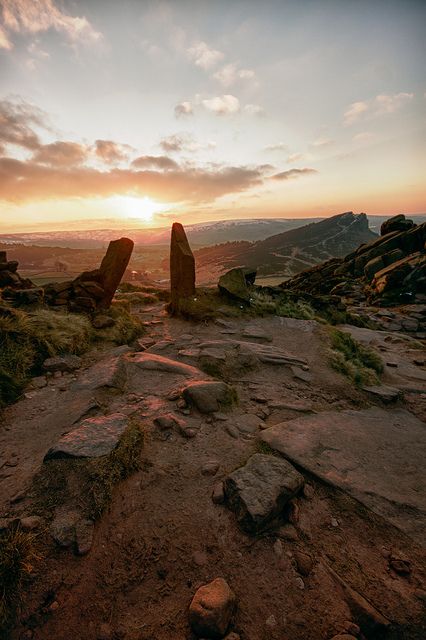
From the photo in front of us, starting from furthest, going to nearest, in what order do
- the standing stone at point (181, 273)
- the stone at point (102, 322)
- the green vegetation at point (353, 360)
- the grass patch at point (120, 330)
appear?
the standing stone at point (181, 273) < the stone at point (102, 322) < the grass patch at point (120, 330) < the green vegetation at point (353, 360)

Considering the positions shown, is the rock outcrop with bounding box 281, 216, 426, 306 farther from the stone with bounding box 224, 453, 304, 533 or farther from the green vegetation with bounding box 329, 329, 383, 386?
the stone with bounding box 224, 453, 304, 533

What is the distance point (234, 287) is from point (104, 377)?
342 inches

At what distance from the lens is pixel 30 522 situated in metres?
3.19

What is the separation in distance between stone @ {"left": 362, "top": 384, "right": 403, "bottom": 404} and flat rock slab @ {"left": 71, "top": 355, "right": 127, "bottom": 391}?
6.32 meters

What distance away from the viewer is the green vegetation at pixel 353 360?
8320 mm

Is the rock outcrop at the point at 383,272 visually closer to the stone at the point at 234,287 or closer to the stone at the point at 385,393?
the stone at the point at 234,287

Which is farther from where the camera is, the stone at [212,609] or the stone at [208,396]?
the stone at [208,396]

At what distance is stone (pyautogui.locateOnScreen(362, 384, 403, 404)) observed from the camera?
7.39 meters

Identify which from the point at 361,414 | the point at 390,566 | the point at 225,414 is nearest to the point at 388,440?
the point at 361,414

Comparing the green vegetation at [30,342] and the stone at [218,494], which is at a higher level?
the green vegetation at [30,342]

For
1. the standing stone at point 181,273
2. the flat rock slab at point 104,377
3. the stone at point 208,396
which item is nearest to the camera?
the stone at point 208,396

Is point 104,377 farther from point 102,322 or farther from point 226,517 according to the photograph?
point 226,517

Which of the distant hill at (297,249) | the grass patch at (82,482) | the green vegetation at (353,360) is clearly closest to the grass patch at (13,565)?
the grass patch at (82,482)

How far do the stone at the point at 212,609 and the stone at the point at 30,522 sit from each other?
1.88 m
